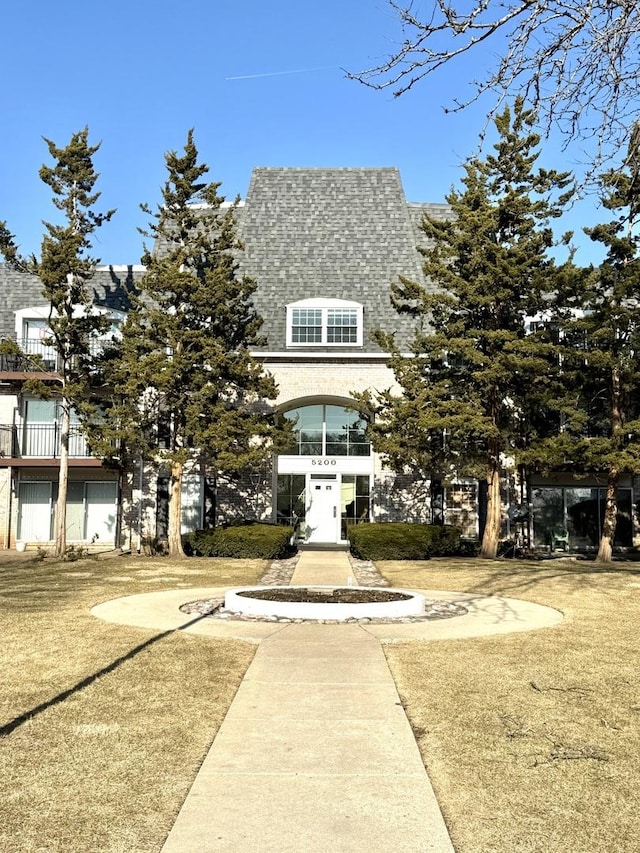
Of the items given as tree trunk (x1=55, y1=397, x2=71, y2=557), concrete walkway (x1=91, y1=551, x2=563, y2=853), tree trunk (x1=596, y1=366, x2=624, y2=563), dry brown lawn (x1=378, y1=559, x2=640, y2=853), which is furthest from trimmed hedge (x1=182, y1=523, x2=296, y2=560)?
concrete walkway (x1=91, y1=551, x2=563, y2=853)

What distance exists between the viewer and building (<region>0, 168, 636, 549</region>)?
28.5 m

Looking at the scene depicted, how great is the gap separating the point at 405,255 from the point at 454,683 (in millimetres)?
24625

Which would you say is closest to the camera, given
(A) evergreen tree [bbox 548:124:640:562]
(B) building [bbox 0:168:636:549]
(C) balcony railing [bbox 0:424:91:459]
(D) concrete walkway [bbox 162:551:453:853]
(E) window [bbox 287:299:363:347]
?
(D) concrete walkway [bbox 162:551:453:853]

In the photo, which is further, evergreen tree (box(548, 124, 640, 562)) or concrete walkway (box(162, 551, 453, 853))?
evergreen tree (box(548, 124, 640, 562))

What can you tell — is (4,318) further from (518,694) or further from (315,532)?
(518,694)

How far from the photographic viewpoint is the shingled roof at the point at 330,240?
29578mm

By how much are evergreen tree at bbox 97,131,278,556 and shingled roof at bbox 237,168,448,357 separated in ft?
12.8

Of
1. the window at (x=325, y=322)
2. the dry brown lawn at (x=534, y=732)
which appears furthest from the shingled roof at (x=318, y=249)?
the dry brown lawn at (x=534, y=732)

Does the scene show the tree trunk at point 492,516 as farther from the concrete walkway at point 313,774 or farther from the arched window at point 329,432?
the concrete walkway at point 313,774

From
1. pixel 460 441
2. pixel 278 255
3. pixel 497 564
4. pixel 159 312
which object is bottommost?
pixel 497 564

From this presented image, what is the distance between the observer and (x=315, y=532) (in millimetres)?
29641

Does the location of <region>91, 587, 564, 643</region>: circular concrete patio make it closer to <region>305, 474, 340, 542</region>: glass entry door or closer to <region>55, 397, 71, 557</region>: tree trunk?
<region>55, 397, 71, 557</region>: tree trunk

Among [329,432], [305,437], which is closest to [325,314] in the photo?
[329,432]

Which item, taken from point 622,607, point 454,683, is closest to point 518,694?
point 454,683
